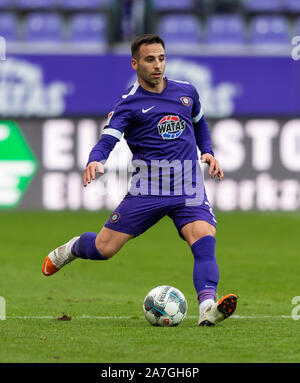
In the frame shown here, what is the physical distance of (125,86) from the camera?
59.8 ft

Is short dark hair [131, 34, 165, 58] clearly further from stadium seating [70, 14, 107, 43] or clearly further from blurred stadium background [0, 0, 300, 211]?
stadium seating [70, 14, 107, 43]

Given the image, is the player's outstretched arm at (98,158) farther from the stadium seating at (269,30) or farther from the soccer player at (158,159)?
the stadium seating at (269,30)

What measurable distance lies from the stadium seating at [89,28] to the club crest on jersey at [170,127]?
42.5 feet

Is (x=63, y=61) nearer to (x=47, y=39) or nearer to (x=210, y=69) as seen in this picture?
(x=47, y=39)

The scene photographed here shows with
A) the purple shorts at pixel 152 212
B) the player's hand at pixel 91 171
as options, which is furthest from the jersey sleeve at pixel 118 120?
the purple shorts at pixel 152 212

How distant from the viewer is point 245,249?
12469mm

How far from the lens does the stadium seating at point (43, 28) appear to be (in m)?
19.7

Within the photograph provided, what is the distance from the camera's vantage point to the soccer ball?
6453 mm

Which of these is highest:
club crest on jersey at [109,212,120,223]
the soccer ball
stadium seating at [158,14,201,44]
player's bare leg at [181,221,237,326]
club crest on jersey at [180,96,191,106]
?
stadium seating at [158,14,201,44]

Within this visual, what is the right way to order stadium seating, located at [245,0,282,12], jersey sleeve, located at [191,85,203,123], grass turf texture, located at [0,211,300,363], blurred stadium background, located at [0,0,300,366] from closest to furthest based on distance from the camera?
1. grass turf texture, located at [0,211,300,363]
2. jersey sleeve, located at [191,85,203,123]
3. blurred stadium background, located at [0,0,300,366]
4. stadium seating, located at [245,0,282,12]

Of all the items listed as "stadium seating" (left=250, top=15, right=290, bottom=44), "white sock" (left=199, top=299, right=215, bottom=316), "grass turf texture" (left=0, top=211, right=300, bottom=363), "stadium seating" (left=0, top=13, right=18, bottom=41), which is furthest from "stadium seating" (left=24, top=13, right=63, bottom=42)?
"white sock" (left=199, top=299, right=215, bottom=316)

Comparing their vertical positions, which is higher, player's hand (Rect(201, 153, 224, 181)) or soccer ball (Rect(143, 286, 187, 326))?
player's hand (Rect(201, 153, 224, 181))

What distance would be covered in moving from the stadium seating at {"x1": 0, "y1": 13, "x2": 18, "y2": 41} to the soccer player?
43.1ft

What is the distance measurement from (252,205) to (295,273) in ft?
24.3
